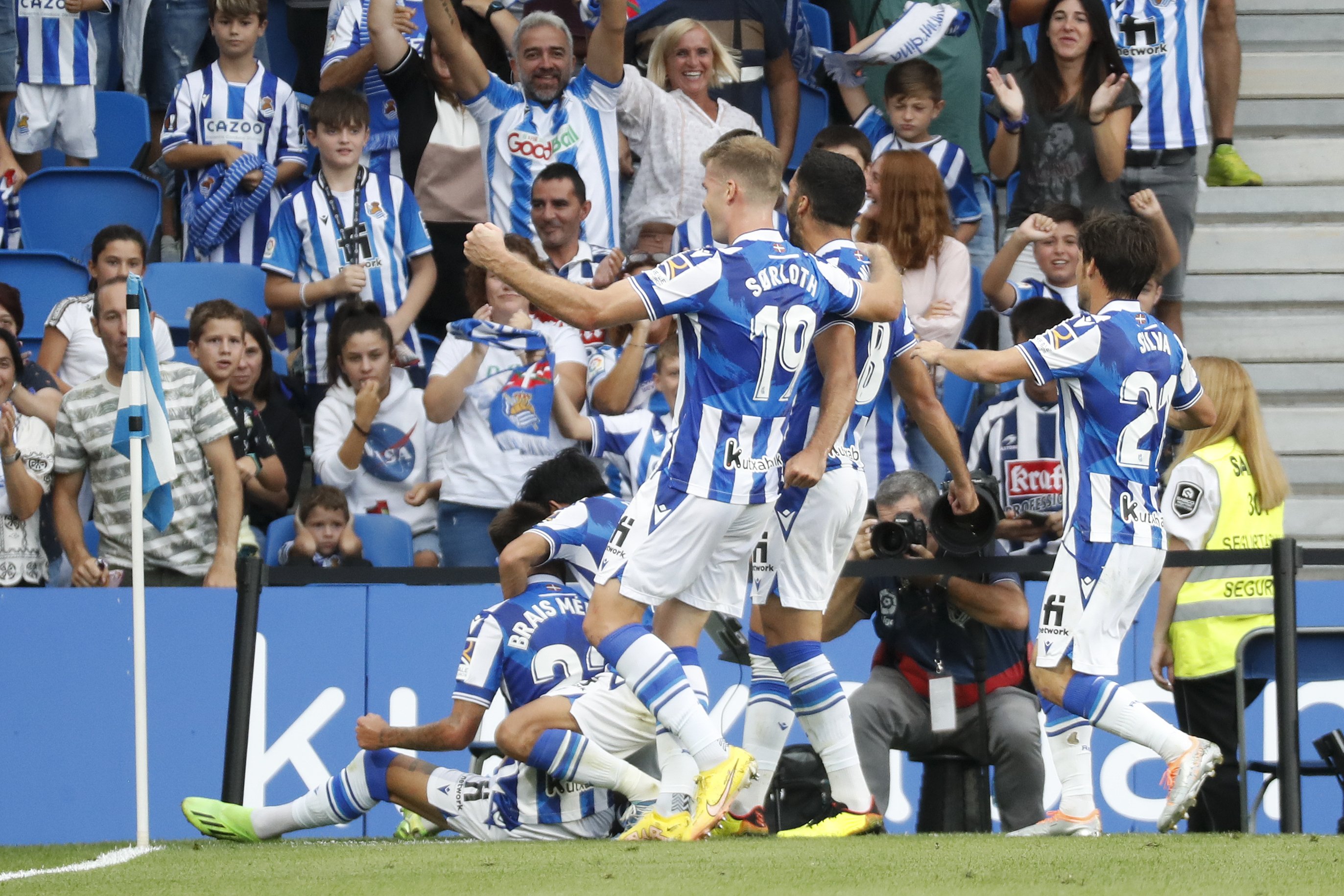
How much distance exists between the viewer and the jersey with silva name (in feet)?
18.1

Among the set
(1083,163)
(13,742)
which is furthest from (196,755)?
(1083,163)

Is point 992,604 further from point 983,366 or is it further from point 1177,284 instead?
point 1177,284

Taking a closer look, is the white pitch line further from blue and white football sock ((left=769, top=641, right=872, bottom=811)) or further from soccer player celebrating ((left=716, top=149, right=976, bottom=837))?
blue and white football sock ((left=769, top=641, right=872, bottom=811))

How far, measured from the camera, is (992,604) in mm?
6082

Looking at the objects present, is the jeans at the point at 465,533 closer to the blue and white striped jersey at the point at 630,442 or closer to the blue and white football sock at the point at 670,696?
the blue and white striped jersey at the point at 630,442

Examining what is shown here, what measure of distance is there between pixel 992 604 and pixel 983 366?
1.00m

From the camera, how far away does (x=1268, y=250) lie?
407 inches

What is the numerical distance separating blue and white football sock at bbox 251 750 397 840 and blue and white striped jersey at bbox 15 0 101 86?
18.7ft

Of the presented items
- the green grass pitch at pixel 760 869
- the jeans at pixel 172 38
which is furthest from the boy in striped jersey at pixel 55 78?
the green grass pitch at pixel 760 869

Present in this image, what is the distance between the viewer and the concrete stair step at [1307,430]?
941cm

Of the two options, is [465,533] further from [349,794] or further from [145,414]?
[349,794]

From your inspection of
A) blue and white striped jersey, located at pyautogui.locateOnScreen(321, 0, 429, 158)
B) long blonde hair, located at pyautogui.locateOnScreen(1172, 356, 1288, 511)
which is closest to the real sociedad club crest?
blue and white striped jersey, located at pyautogui.locateOnScreen(321, 0, 429, 158)

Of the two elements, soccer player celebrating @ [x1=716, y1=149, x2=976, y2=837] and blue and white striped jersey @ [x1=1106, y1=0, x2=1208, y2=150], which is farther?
blue and white striped jersey @ [x1=1106, y1=0, x2=1208, y2=150]

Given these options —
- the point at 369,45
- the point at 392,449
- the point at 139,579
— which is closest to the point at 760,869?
the point at 139,579
